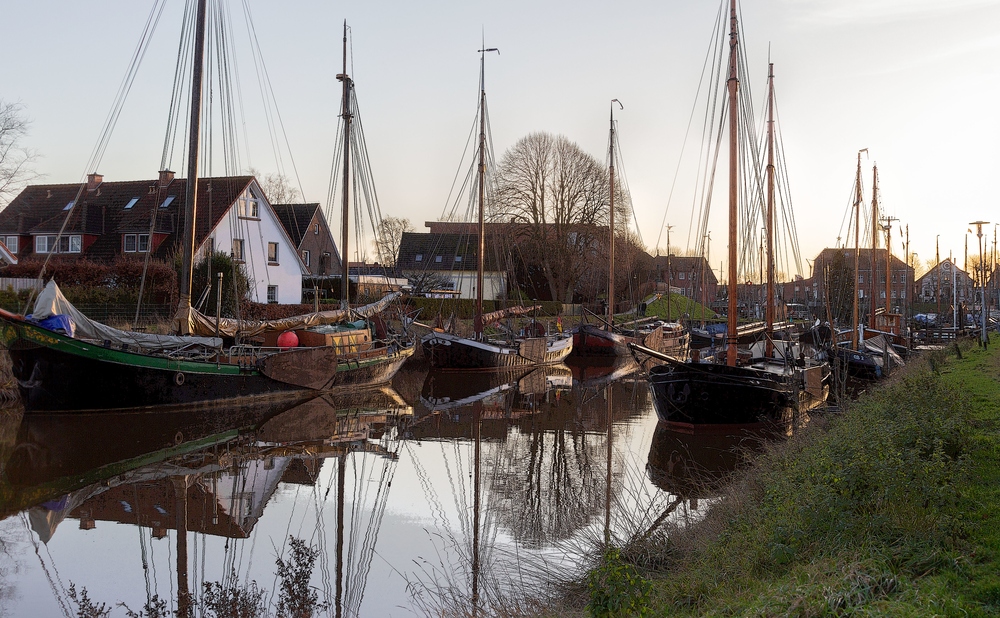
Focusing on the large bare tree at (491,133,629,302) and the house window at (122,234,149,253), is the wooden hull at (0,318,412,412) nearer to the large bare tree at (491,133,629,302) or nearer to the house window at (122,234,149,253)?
the house window at (122,234,149,253)

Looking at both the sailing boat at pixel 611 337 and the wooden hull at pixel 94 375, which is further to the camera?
the sailing boat at pixel 611 337

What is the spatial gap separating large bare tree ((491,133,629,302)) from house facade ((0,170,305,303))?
15.9 meters

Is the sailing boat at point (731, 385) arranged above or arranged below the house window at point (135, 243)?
below

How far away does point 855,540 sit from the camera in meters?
6.27

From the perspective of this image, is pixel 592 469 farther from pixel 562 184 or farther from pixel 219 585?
pixel 562 184

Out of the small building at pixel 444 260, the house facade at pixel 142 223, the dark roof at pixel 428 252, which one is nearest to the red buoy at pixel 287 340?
the house facade at pixel 142 223

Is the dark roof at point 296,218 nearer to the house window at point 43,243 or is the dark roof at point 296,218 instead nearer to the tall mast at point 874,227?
the house window at point 43,243

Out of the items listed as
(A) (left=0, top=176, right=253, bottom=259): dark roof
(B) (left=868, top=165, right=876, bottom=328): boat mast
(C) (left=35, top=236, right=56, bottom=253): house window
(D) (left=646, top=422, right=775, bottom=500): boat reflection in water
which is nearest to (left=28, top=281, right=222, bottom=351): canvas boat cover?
(D) (left=646, top=422, right=775, bottom=500): boat reflection in water

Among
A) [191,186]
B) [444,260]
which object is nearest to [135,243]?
[191,186]

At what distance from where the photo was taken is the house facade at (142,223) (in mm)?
37656

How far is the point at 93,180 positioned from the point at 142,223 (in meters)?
7.50

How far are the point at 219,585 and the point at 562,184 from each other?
47.0 m

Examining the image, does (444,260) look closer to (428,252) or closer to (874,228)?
(428,252)

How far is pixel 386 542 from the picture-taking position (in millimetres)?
9672
